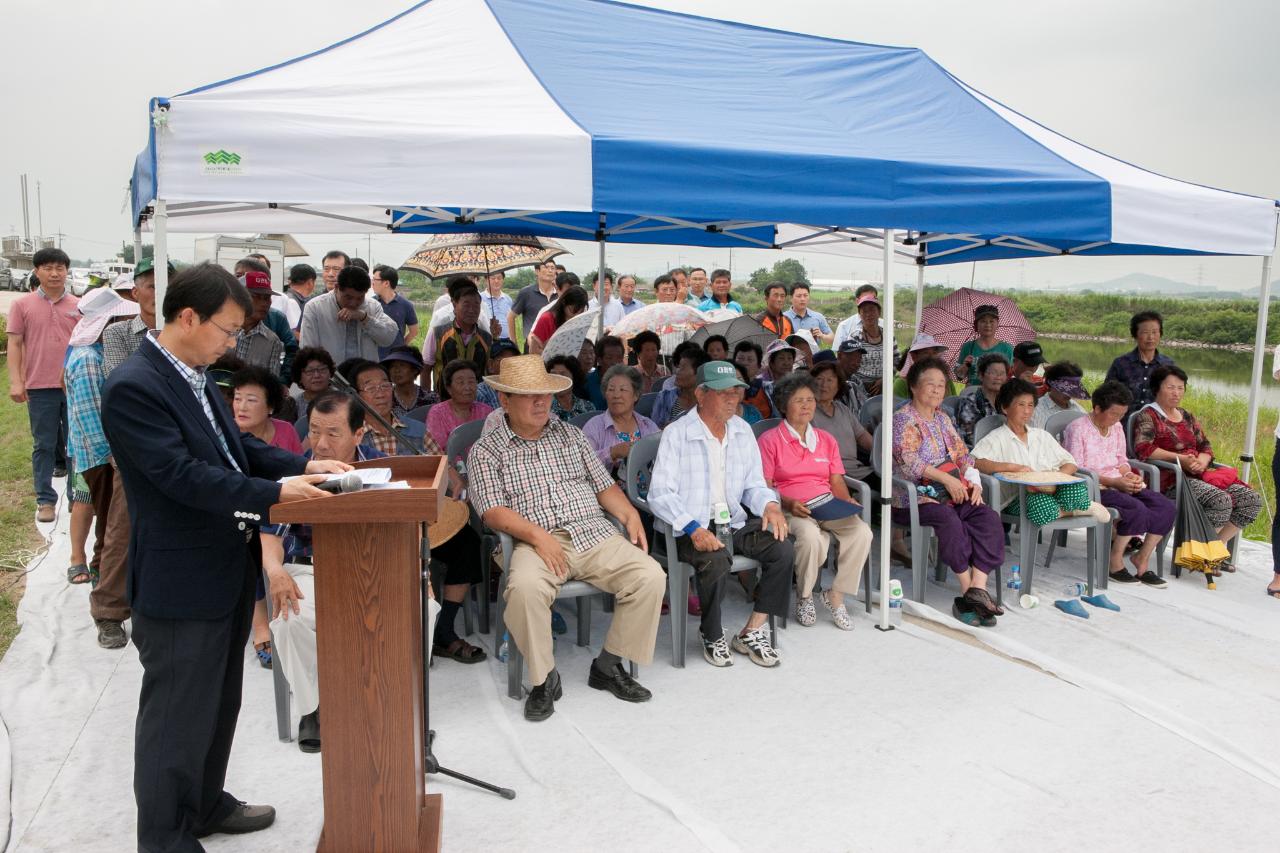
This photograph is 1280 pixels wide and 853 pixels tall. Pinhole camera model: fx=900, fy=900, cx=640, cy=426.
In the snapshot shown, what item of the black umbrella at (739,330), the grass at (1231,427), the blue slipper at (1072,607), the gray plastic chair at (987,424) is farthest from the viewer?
the grass at (1231,427)

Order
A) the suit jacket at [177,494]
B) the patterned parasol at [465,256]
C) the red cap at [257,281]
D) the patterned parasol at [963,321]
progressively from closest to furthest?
the suit jacket at [177,494]
the red cap at [257,281]
the patterned parasol at [465,256]
the patterned parasol at [963,321]

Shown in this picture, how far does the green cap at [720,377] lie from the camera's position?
12.9ft

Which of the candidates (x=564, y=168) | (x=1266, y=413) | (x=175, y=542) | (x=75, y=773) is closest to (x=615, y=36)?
(x=564, y=168)

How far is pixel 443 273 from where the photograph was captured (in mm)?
6305

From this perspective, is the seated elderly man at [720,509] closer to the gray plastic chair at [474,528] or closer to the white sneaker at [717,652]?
the white sneaker at [717,652]

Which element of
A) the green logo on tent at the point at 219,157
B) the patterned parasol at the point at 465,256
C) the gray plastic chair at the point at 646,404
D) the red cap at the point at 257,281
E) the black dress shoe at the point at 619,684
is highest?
the patterned parasol at the point at 465,256

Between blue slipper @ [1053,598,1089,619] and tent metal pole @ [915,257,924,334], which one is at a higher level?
tent metal pole @ [915,257,924,334]

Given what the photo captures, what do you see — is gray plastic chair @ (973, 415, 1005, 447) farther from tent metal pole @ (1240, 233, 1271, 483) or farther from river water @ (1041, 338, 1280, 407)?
river water @ (1041, 338, 1280, 407)

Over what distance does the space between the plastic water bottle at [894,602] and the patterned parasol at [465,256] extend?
3447 mm

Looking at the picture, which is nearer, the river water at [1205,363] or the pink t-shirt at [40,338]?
the pink t-shirt at [40,338]

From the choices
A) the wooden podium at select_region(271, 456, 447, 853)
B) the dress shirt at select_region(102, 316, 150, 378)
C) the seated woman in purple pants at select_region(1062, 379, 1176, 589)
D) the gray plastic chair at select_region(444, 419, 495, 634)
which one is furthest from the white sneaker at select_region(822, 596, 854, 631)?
the dress shirt at select_region(102, 316, 150, 378)

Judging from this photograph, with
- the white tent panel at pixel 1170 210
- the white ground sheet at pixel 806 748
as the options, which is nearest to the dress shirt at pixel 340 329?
the white ground sheet at pixel 806 748

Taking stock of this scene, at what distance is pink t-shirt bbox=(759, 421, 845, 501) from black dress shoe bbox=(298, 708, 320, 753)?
226 cm

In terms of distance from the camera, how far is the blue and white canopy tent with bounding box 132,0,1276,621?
2.91 m
